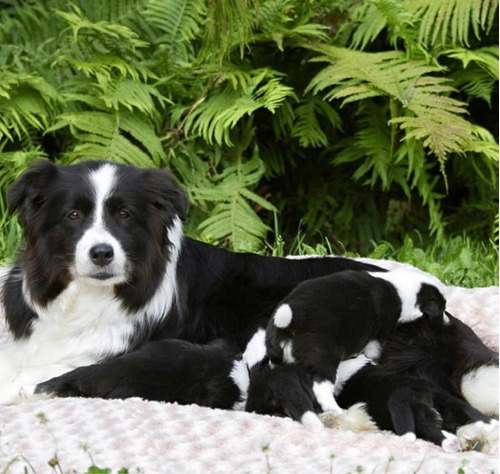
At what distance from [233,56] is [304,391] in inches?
169

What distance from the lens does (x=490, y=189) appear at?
7.67 metres

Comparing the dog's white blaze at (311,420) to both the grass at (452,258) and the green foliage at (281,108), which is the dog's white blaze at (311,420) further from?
the green foliage at (281,108)

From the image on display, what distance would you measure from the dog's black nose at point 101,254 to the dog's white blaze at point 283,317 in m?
0.71

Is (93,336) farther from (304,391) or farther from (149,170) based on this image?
(304,391)

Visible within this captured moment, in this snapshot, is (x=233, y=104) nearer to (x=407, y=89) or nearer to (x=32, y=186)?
(x=407, y=89)

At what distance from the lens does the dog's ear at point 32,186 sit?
4.20 meters

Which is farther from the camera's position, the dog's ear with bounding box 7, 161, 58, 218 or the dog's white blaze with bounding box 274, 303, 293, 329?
the dog's ear with bounding box 7, 161, 58, 218

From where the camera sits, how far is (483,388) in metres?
3.92

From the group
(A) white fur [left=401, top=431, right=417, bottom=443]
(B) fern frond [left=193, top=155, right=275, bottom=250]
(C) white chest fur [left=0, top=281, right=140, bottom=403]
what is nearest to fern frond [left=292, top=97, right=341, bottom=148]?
(B) fern frond [left=193, top=155, right=275, bottom=250]

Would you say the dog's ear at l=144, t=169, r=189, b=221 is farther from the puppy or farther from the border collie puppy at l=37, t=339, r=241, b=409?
the puppy

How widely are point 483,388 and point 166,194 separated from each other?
1.56m

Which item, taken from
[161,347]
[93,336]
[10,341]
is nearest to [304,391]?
[161,347]

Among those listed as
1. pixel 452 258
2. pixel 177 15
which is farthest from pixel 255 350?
pixel 177 15

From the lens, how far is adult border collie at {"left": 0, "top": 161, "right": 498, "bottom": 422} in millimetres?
4070
